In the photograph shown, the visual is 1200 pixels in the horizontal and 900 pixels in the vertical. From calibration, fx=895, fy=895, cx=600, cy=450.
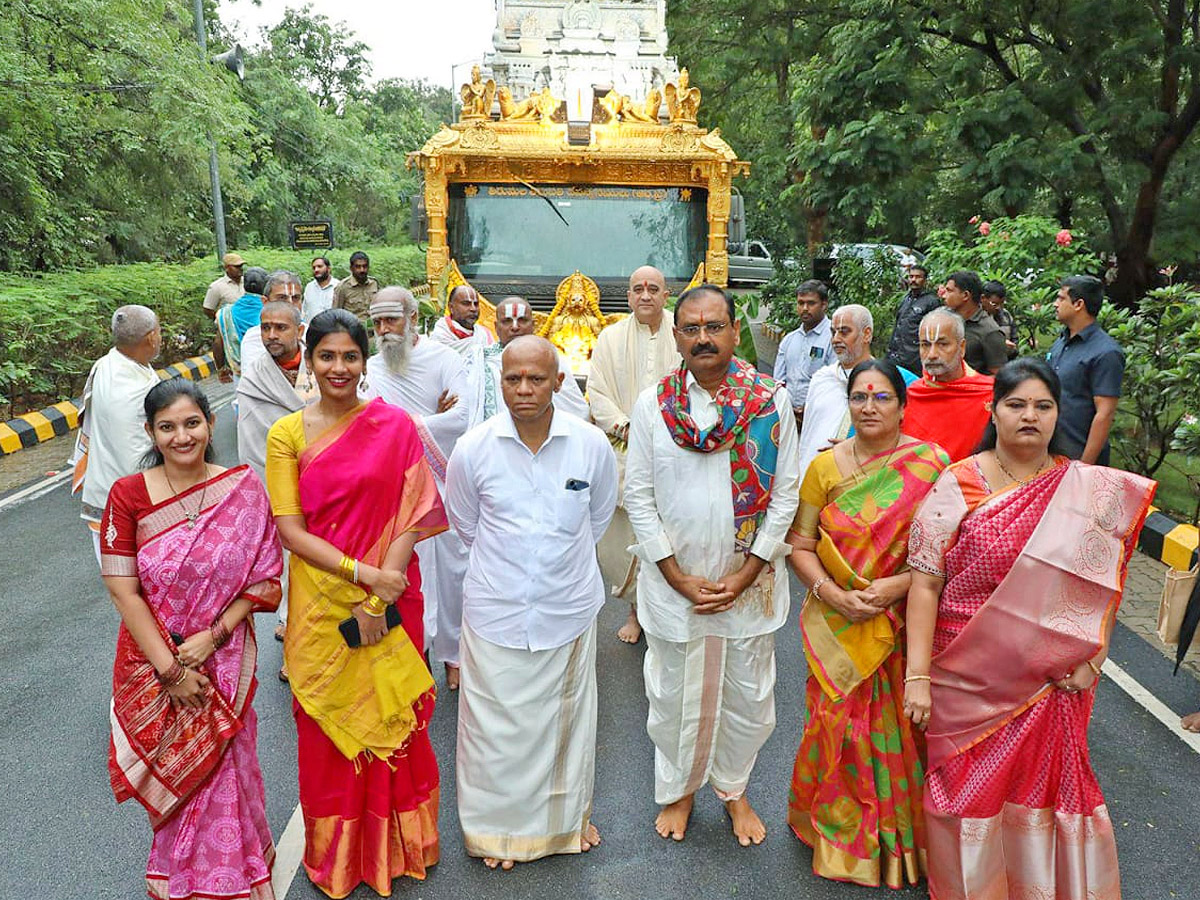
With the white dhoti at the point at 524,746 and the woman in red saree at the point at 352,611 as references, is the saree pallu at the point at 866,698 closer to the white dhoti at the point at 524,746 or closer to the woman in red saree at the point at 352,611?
the white dhoti at the point at 524,746

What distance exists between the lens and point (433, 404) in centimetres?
427

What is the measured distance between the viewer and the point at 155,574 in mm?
2449

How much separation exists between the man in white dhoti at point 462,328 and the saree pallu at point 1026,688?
9.94 feet

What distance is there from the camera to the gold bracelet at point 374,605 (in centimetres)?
268

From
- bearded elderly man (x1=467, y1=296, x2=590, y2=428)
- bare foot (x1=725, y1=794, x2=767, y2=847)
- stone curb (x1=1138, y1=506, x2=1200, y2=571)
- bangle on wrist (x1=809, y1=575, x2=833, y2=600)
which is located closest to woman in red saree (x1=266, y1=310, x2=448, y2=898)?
bare foot (x1=725, y1=794, x2=767, y2=847)

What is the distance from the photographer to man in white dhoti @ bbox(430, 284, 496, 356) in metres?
5.07

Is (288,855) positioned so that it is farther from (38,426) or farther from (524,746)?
(38,426)

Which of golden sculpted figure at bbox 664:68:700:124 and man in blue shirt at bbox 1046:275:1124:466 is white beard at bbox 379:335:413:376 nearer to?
man in blue shirt at bbox 1046:275:1124:466

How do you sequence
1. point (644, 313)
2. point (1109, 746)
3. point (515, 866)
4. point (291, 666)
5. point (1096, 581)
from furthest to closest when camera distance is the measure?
point (644, 313)
point (1109, 746)
point (515, 866)
point (291, 666)
point (1096, 581)

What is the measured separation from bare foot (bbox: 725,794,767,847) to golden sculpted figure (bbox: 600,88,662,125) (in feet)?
18.1

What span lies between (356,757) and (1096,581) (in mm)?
2198

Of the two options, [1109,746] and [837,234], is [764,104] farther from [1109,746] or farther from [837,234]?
[1109,746]

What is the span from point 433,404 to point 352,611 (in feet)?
5.63

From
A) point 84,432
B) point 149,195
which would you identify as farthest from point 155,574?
point 149,195
